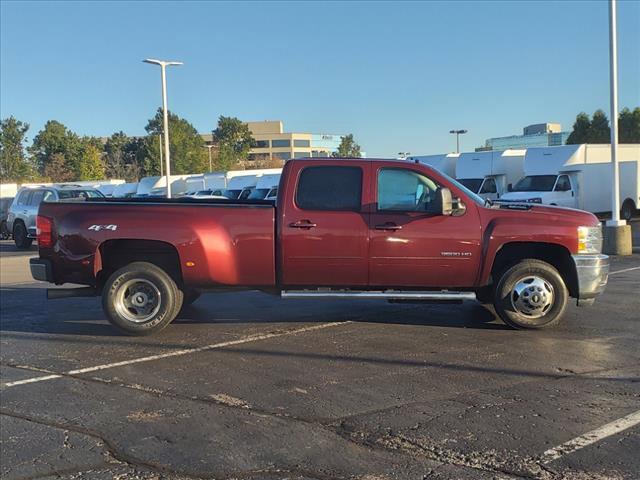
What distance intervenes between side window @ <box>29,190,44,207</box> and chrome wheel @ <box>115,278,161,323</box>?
15444 mm

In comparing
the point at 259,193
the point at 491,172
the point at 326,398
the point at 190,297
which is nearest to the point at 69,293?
the point at 190,297

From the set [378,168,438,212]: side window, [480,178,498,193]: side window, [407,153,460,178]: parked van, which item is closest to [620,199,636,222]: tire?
[480,178,498,193]: side window

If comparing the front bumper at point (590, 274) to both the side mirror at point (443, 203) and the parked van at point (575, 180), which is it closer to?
the side mirror at point (443, 203)

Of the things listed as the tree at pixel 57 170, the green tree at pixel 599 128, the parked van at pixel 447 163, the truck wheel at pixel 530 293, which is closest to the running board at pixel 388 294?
the truck wheel at pixel 530 293

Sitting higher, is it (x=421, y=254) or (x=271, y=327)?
(x=421, y=254)

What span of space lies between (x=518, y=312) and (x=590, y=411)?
100 inches

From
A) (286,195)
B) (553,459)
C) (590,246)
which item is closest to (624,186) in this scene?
(590,246)

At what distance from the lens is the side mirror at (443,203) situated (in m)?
6.77

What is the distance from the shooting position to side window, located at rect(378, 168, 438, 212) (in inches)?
277

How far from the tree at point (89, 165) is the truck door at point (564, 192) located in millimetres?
64832

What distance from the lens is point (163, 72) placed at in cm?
3048

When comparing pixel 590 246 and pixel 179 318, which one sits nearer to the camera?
pixel 590 246

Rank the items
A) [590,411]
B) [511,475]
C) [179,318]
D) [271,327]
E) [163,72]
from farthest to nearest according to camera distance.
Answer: [163,72], [179,318], [271,327], [590,411], [511,475]

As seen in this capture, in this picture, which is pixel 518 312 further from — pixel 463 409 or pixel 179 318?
pixel 179 318
